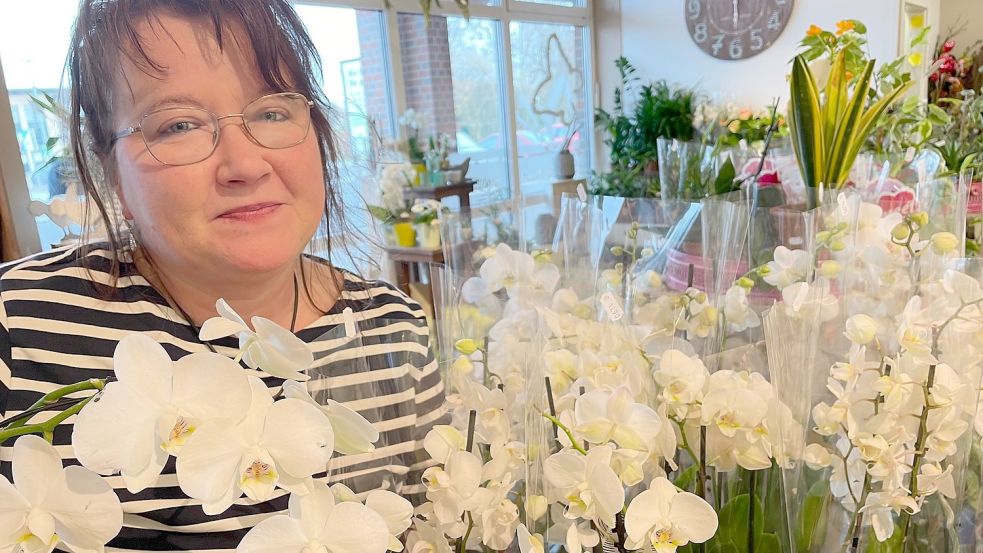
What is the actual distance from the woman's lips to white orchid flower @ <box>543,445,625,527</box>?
0.49 m

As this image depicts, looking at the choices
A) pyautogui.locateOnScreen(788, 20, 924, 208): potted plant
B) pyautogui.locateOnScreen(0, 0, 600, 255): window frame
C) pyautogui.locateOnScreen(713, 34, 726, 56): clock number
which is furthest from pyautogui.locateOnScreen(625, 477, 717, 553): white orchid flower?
pyautogui.locateOnScreen(713, 34, 726, 56): clock number

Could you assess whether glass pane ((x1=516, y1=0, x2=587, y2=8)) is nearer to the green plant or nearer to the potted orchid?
the green plant

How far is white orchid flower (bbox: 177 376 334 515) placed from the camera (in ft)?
1.03

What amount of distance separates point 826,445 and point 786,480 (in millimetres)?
59

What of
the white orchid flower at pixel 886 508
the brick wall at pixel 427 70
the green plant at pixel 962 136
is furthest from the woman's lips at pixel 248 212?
the brick wall at pixel 427 70

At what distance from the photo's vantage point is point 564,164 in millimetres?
5629

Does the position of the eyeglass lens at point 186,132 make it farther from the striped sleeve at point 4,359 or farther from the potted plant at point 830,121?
the potted plant at point 830,121

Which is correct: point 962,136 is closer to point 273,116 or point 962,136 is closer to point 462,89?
point 273,116

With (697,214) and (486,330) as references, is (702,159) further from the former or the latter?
(486,330)

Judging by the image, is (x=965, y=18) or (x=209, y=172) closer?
(x=209, y=172)

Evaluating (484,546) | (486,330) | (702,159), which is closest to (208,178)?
(486,330)

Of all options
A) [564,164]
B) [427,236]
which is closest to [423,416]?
[427,236]

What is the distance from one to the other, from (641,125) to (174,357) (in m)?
5.05

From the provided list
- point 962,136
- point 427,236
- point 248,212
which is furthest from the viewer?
point 427,236
